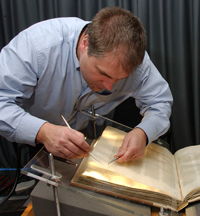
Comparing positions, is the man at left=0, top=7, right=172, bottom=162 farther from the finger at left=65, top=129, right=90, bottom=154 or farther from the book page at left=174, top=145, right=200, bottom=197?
the book page at left=174, top=145, right=200, bottom=197

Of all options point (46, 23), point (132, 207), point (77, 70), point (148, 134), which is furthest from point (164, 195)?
point (46, 23)

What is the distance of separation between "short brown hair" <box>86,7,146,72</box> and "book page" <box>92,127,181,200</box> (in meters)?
0.28

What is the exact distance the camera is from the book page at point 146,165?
0.71m

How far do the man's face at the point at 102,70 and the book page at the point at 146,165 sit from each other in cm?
21

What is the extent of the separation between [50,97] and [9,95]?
0.69ft

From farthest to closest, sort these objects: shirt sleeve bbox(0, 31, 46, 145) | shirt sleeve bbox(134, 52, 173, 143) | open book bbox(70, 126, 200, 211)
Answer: shirt sleeve bbox(134, 52, 173, 143) < shirt sleeve bbox(0, 31, 46, 145) < open book bbox(70, 126, 200, 211)

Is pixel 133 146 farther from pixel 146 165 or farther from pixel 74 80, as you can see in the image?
pixel 74 80

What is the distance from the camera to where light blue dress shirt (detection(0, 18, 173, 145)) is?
0.79 meters

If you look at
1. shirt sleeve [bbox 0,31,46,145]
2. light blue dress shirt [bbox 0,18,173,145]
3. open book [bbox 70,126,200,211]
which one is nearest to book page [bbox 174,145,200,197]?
open book [bbox 70,126,200,211]

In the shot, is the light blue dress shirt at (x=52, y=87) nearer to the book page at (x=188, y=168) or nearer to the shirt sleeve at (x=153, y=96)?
the shirt sleeve at (x=153, y=96)

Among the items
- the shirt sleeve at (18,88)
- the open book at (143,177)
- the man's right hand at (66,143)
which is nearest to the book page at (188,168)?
the open book at (143,177)

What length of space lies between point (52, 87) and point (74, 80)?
0.10 m

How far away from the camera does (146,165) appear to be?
797mm

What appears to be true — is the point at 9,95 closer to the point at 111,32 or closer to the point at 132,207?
the point at 111,32
